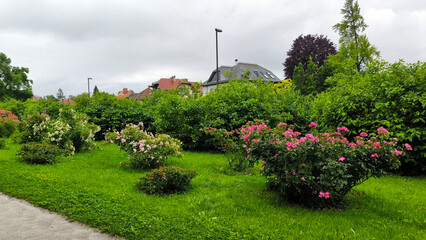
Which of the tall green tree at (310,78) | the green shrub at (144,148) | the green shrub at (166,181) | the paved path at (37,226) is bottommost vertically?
the paved path at (37,226)

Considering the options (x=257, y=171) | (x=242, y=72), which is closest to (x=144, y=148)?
(x=257, y=171)

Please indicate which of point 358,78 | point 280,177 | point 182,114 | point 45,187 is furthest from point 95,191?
point 358,78

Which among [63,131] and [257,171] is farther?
[63,131]

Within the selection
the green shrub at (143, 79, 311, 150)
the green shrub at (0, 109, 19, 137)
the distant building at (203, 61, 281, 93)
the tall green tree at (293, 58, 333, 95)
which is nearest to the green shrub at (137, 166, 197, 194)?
the green shrub at (143, 79, 311, 150)

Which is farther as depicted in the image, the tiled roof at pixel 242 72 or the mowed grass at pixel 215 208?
the tiled roof at pixel 242 72

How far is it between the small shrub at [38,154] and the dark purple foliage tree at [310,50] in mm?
32060

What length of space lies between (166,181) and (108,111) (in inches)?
424

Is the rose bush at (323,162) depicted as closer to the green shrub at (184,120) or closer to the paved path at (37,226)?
the paved path at (37,226)

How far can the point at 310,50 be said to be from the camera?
34625mm

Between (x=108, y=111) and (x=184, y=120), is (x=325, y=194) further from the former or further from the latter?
(x=108, y=111)

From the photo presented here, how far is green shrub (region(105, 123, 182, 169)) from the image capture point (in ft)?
22.3

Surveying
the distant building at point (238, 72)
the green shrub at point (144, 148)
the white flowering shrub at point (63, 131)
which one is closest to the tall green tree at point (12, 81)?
the distant building at point (238, 72)

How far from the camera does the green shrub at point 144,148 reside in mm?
6793

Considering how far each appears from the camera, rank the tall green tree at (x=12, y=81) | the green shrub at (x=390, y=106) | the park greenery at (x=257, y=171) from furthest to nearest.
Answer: the tall green tree at (x=12, y=81)
the green shrub at (x=390, y=106)
the park greenery at (x=257, y=171)
